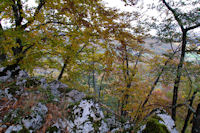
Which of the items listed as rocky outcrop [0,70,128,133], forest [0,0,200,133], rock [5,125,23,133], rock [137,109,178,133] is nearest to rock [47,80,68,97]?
forest [0,0,200,133]

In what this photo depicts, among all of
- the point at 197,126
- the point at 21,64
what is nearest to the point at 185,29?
the point at 197,126

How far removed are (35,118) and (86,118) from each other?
55.0 inches

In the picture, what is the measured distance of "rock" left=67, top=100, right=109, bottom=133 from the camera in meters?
3.15

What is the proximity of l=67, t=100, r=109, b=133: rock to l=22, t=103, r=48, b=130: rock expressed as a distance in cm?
76

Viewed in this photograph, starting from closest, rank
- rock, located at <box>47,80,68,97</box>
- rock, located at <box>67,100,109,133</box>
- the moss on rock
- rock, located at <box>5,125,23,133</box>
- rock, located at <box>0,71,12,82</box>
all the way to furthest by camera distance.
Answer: rock, located at <box>5,125,23,133</box>
the moss on rock
rock, located at <box>67,100,109,133</box>
rock, located at <box>47,80,68,97</box>
rock, located at <box>0,71,12,82</box>

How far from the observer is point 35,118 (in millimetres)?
3037

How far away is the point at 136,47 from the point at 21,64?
6891 mm

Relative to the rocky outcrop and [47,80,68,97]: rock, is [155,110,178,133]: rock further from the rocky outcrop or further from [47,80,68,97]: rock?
[47,80,68,97]: rock

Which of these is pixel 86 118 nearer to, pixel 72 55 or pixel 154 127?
pixel 154 127

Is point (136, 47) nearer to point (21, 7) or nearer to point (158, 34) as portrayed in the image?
point (158, 34)

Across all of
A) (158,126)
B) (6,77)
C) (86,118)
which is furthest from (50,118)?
(6,77)

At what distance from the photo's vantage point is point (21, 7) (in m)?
5.33

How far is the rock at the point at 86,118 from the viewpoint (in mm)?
3151

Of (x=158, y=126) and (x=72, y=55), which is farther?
(x=72, y=55)
